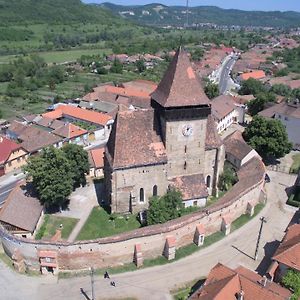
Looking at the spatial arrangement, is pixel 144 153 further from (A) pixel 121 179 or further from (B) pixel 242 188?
(B) pixel 242 188

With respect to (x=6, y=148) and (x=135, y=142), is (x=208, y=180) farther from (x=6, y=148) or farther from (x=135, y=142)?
(x=6, y=148)

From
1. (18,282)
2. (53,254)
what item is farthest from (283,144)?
(18,282)

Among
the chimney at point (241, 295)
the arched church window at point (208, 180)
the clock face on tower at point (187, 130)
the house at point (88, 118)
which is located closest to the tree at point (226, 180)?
the arched church window at point (208, 180)

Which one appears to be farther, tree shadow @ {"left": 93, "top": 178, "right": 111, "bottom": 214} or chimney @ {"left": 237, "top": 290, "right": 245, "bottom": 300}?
tree shadow @ {"left": 93, "top": 178, "right": 111, "bottom": 214}

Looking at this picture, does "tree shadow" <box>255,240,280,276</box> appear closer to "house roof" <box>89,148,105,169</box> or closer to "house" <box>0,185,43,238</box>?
"house" <box>0,185,43,238</box>

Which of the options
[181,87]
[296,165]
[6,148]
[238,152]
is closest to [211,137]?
[181,87]

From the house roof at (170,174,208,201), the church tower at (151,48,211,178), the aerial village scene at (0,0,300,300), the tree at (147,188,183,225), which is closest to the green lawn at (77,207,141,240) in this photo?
the aerial village scene at (0,0,300,300)

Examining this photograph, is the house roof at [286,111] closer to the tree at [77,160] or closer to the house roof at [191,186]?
the house roof at [191,186]

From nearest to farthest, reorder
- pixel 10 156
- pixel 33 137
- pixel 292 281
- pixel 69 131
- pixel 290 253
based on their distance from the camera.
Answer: pixel 292 281, pixel 290 253, pixel 10 156, pixel 33 137, pixel 69 131

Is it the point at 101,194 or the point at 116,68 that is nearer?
the point at 101,194
